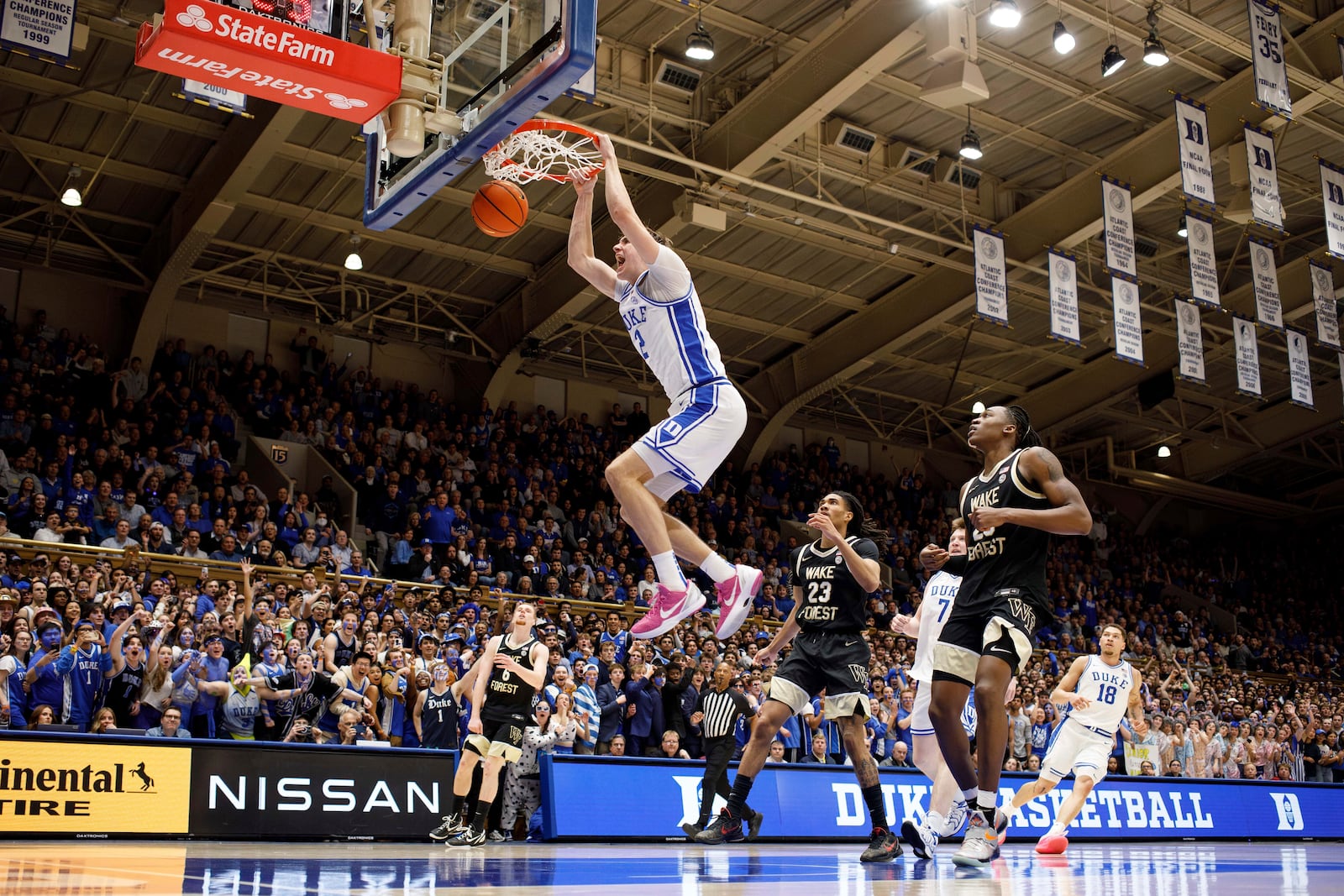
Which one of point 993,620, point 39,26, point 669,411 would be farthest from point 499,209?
point 39,26

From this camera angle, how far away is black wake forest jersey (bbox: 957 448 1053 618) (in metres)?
6.81

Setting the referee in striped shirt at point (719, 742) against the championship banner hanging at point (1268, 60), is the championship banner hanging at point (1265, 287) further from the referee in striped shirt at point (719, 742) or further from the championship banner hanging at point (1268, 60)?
the referee in striped shirt at point (719, 742)

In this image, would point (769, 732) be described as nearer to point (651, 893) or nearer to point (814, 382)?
point (651, 893)

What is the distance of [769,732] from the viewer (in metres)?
8.16

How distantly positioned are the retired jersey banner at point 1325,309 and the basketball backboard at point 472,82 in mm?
18562

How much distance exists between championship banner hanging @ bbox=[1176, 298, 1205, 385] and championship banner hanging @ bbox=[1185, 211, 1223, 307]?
1.47 meters

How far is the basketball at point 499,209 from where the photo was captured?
8078mm

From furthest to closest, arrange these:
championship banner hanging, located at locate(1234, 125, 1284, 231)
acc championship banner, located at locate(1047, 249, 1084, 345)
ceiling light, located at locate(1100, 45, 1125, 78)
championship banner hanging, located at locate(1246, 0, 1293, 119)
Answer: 1. acc championship banner, located at locate(1047, 249, 1084, 345)
2. championship banner hanging, located at locate(1234, 125, 1284, 231)
3. ceiling light, located at locate(1100, 45, 1125, 78)
4. championship banner hanging, located at locate(1246, 0, 1293, 119)

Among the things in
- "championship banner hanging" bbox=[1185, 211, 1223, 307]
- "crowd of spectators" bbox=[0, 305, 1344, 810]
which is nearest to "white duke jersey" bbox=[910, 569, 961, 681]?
"crowd of spectators" bbox=[0, 305, 1344, 810]

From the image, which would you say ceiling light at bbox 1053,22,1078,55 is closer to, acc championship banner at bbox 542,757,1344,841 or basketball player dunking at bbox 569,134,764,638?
acc championship banner at bbox 542,757,1344,841

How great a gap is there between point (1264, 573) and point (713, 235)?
2392 centimetres

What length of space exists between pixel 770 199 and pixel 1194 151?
8.18 metres

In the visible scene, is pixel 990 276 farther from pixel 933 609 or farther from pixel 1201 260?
pixel 933 609

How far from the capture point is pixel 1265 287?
21812 mm
